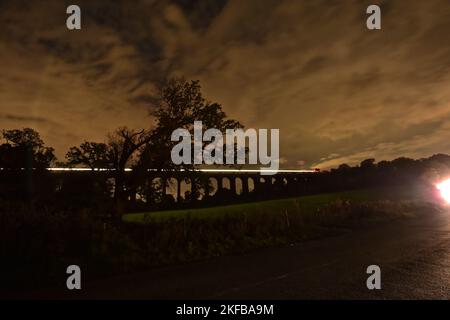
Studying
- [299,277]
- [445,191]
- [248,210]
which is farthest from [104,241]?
[445,191]

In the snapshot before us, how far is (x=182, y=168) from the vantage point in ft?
74.1

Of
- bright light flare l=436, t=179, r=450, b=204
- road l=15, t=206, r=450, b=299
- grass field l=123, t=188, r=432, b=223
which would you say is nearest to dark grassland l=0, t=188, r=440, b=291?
road l=15, t=206, r=450, b=299

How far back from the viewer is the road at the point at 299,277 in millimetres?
8766

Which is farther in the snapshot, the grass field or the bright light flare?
the bright light flare

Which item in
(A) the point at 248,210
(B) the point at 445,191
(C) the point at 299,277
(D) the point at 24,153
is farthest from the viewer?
(B) the point at 445,191

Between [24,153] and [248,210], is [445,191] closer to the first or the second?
[248,210]

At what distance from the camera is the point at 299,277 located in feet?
34.0

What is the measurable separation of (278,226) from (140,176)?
299 inches

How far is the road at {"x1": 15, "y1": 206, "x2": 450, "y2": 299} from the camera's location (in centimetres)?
877

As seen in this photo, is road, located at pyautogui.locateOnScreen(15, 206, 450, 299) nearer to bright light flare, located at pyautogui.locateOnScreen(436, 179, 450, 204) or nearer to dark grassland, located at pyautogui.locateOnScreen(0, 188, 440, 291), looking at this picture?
dark grassland, located at pyautogui.locateOnScreen(0, 188, 440, 291)

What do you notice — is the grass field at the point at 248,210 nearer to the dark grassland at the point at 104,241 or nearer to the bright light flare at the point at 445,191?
the dark grassland at the point at 104,241
